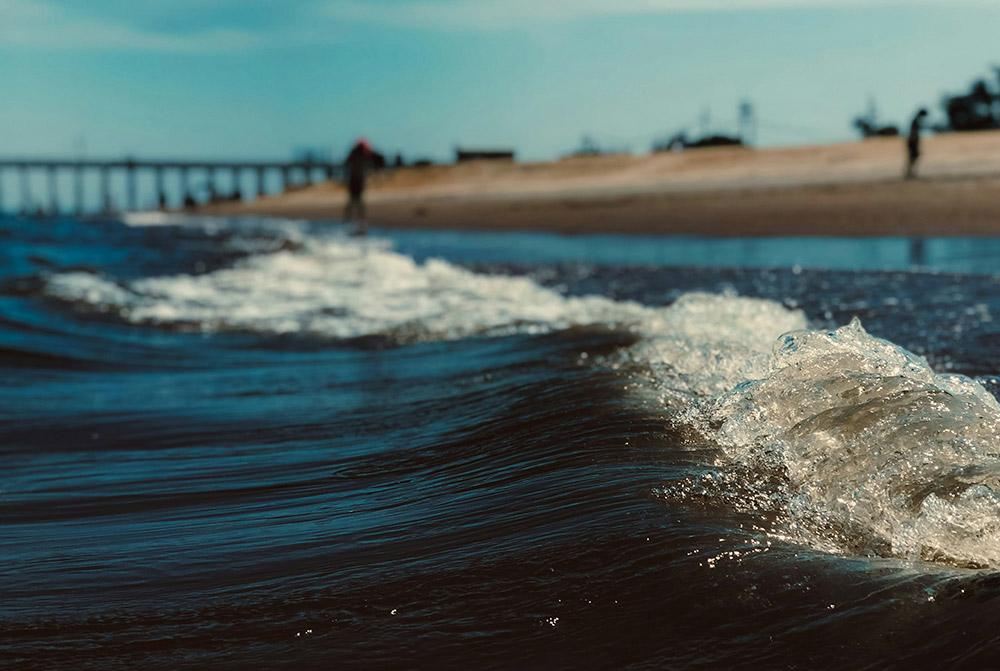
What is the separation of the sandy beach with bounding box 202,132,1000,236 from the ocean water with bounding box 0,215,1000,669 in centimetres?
985

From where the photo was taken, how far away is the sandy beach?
48.5 feet

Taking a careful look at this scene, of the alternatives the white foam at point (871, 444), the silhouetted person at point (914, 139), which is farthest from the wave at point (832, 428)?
the silhouetted person at point (914, 139)

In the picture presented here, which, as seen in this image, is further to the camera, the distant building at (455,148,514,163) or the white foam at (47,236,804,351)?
the distant building at (455,148,514,163)

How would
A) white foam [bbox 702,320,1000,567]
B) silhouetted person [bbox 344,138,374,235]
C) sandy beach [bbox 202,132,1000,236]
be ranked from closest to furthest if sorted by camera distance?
white foam [bbox 702,320,1000,567]
sandy beach [bbox 202,132,1000,236]
silhouetted person [bbox 344,138,374,235]

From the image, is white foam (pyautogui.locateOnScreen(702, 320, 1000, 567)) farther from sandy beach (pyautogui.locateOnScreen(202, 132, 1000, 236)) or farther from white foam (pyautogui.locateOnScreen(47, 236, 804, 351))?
sandy beach (pyautogui.locateOnScreen(202, 132, 1000, 236))

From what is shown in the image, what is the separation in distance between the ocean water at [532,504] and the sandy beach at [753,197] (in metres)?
9.85

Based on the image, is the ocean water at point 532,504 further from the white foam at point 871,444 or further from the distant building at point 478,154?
the distant building at point 478,154

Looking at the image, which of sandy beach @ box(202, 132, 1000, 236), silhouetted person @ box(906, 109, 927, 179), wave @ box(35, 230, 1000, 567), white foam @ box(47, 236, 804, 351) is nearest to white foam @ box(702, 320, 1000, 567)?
wave @ box(35, 230, 1000, 567)

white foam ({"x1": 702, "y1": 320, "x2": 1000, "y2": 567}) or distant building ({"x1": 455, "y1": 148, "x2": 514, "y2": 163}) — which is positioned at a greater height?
distant building ({"x1": 455, "y1": 148, "x2": 514, "y2": 163})

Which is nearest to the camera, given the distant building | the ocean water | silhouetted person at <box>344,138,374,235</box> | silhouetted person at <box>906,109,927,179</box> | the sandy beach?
the ocean water

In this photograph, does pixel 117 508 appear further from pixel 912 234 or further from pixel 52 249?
pixel 52 249

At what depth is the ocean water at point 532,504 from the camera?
1742 millimetres

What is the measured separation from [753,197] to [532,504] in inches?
706

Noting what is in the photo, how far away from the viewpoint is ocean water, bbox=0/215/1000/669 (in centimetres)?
174
